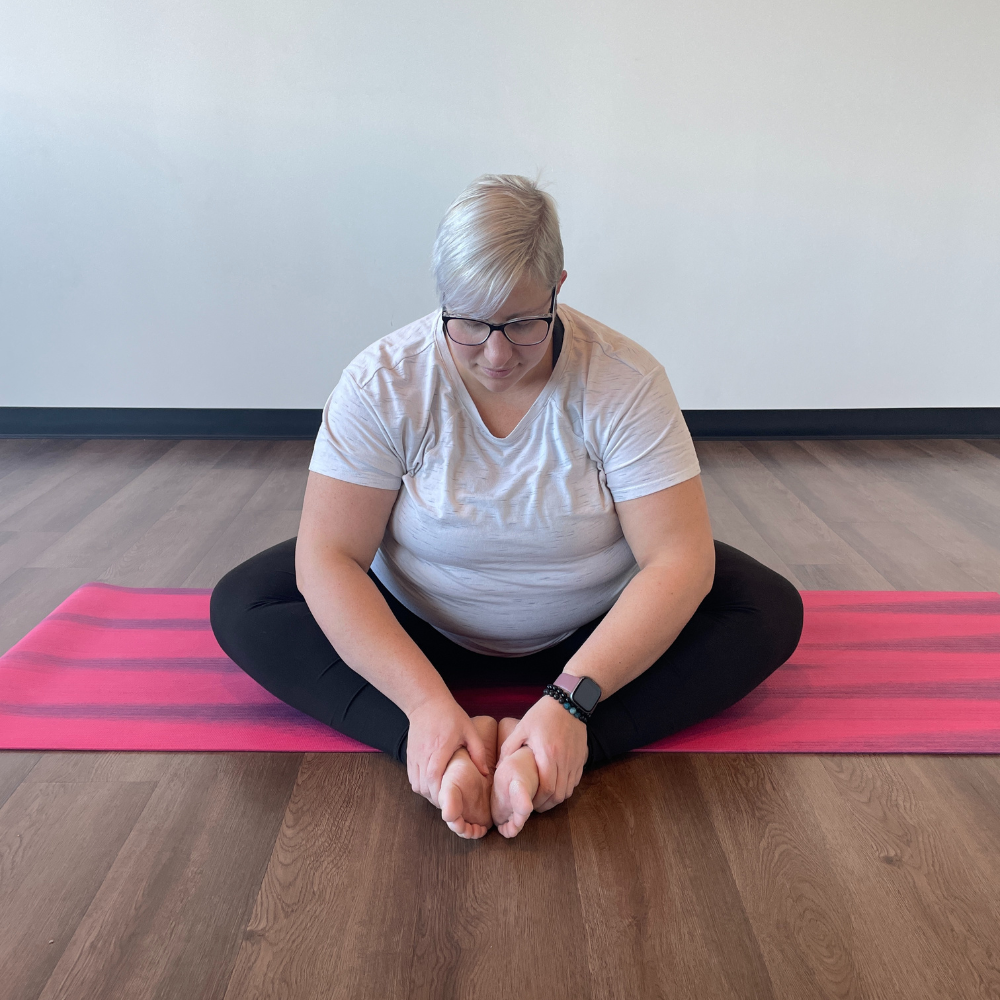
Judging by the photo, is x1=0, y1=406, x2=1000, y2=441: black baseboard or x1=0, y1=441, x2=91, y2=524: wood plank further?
x1=0, y1=406, x2=1000, y2=441: black baseboard

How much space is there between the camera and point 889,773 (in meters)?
1.43

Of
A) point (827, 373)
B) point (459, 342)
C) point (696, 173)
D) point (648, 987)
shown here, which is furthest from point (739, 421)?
point (648, 987)

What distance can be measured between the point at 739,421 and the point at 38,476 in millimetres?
2596

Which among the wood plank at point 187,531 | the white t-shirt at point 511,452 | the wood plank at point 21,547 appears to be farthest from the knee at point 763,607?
the wood plank at point 21,547

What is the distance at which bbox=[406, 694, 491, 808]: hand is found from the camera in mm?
1224

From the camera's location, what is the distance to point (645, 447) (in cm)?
135

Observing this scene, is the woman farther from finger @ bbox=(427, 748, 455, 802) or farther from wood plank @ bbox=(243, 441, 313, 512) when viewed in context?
wood plank @ bbox=(243, 441, 313, 512)

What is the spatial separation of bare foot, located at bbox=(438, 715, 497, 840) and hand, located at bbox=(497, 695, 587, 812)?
2.1 inches

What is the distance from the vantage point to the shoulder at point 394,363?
1.35m

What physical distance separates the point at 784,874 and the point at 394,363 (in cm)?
93

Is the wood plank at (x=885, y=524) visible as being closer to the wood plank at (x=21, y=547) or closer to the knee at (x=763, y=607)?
the knee at (x=763, y=607)

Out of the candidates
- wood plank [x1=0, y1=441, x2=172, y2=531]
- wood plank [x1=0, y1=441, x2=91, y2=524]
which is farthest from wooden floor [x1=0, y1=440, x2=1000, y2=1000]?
wood plank [x1=0, y1=441, x2=91, y2=524]

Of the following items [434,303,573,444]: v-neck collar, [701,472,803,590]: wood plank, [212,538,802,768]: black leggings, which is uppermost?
[434,303,573,444]: v-neck collar

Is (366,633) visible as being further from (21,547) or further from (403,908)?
(21,547)
